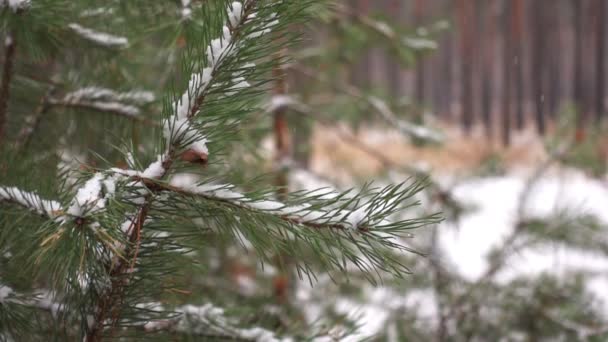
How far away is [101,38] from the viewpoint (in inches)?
40.8

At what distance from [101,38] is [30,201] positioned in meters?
0.44

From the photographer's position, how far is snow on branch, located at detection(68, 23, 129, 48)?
1.02 metres

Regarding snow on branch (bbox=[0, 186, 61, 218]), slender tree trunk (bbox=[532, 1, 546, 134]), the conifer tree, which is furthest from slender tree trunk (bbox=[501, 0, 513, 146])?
snow on branch (bbox=[0, 186, 61, 218])

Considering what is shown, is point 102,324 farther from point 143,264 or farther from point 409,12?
point 409,12

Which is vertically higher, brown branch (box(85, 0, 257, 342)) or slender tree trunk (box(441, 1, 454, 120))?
brown branch (box(85, 0, 257, 342))

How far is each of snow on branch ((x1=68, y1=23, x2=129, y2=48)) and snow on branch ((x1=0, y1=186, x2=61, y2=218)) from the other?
39 cm

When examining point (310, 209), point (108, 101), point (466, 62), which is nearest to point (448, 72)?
point (466, 62)

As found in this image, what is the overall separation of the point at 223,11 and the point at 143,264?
1.09ft

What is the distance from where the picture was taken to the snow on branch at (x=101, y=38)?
1.02 m

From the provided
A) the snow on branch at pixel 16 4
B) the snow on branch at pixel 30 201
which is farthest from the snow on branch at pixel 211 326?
the snow on branch at pixel 16 4

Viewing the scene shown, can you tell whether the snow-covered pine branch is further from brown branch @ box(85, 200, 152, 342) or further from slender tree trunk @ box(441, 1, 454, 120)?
slender tree trunk @ box(441, 1, 454, 120)

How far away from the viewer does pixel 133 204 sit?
0.62m

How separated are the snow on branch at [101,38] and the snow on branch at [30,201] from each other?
1.27 ft

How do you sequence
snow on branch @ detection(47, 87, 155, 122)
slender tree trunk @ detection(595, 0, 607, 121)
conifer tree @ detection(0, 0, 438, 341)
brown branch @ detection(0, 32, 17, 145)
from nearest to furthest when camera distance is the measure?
conifer tree @ detection(0, 0, 438, 341) < brown branch @ detection(0, 32, 17, 145) < snow on branch @ detection(47, 87, 155, 122) < slender tree trunk @ detection(595, 0, 607, 121)
